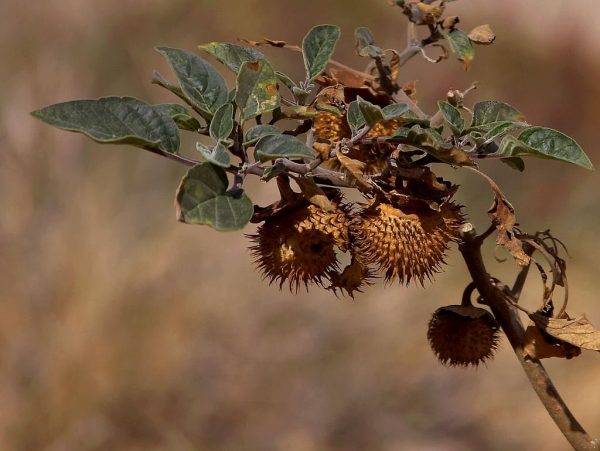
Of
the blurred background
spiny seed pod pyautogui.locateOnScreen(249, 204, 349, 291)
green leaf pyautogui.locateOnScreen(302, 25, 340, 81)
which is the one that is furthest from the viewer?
the blurred background

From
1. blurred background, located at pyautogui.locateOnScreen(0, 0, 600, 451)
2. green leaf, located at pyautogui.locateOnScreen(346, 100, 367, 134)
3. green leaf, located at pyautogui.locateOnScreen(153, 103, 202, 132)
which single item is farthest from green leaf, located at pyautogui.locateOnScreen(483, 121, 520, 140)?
blurred background, located at pyautogui.locateOnScreen(0, 0, 600, 451)

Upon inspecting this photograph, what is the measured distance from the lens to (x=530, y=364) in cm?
126

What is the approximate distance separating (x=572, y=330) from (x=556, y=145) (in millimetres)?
290

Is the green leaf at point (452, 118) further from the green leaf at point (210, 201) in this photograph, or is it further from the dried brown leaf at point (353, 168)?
the green leaf at point (210, 201)

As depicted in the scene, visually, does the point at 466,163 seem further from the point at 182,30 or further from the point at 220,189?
the point at 182,30

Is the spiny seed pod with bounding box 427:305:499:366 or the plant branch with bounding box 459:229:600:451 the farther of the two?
the spiny seed pod with bounding box 427:305:499:366

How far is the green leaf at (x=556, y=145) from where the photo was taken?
42.4 inches

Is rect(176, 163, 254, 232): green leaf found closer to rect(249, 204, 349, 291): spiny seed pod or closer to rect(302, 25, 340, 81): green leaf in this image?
rect(249, 204, 349, 291): spiny seed pod

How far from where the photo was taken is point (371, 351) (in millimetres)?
4914

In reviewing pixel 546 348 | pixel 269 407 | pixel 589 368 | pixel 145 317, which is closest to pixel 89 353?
pixel 145 317

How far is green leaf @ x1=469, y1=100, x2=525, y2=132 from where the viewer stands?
1139 millimetres

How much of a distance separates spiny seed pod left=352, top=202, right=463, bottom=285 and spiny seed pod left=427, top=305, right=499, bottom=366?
166 mm

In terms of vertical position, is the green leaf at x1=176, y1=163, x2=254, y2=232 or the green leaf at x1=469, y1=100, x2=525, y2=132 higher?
the green leaf at x1=469, y1=100, x2=525, y2=132

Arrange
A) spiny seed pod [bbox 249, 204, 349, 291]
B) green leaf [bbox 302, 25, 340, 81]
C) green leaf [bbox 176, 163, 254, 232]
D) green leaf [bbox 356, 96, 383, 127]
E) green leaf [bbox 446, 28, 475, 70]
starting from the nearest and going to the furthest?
green leaf [bbox 176, 163, 254, 232]
green leaf [bbox 356, 96, 383, 127]
spiny seed pod [bbox 249, 204, 349, 291]
green leaf [bbox 302, 25, 340, 81]
green leaf [bbox 446, 28, 475, 70]
